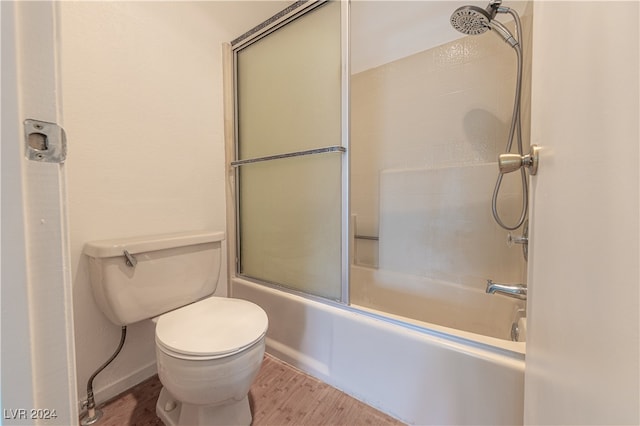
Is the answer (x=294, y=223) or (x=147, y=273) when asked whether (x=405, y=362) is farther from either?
(x=147, y=273)

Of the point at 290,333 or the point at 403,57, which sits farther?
the point at 403,57

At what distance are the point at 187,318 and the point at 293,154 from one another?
0.88 m

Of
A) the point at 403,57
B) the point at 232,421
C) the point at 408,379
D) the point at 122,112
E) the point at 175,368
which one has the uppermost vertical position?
the point at 403,57

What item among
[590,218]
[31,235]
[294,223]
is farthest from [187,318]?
[590,218]

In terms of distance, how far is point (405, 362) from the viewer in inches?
39.7

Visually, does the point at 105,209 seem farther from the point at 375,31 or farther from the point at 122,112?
the point at 375,31

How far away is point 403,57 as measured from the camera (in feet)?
5.49

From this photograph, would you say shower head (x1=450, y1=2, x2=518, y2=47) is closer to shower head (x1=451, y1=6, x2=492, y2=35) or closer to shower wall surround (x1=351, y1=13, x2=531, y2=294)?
shower head (x1=451, y1=6, x2=492, y2=35)

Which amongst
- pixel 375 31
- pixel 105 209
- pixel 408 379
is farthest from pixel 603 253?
pixel 375 31

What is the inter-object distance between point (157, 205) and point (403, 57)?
1.67 metres

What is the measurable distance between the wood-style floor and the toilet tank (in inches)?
15.0

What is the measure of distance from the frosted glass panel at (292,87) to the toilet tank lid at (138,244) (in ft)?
2.04

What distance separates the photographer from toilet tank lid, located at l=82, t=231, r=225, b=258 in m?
0.96
